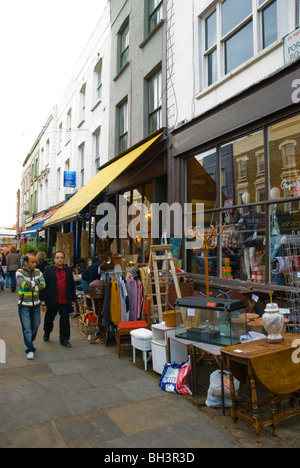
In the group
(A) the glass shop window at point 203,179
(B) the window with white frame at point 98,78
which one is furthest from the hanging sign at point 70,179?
(A) the glass shop window at point 203,179

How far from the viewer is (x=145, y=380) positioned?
500 centimetres

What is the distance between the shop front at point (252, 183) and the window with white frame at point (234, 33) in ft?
3.05

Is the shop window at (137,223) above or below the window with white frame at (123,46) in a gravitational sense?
below

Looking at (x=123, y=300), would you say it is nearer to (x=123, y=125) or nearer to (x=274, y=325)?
(x=274, y=325)

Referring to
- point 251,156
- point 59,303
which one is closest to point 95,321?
point 59,303

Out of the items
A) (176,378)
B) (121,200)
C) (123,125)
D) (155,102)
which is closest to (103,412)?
(176,378)

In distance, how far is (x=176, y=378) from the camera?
461 cm

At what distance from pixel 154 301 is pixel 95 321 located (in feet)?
5.39

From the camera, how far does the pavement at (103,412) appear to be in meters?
3.34

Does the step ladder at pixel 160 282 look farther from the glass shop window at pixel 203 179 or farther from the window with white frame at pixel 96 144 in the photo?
the window with white frame at pixel 96 144

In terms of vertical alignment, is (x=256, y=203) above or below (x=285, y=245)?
above

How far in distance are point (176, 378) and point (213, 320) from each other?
891 mm

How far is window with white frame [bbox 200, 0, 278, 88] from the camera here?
6160mm

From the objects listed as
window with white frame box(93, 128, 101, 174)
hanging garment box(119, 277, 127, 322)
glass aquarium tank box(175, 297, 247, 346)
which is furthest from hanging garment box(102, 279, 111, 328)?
window with white frame box(93, 128, 101, 174)
